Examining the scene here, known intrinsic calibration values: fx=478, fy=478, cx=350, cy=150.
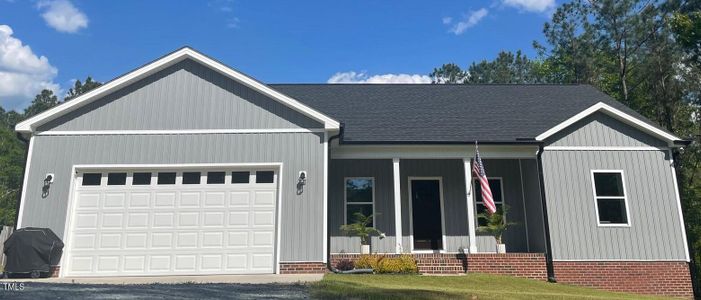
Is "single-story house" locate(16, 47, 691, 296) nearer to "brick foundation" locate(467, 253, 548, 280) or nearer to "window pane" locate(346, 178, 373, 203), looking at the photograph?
"brick foundation" locate(467, 253, 548, 280)

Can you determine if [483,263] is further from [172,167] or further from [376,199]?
[172,167]

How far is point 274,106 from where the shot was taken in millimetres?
11906

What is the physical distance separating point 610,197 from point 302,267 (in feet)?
26.1

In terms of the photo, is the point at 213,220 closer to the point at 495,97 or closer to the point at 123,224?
the point at 123,224

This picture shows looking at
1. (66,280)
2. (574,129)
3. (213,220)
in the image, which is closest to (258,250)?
(213,220)

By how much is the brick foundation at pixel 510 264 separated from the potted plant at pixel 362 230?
257 cm

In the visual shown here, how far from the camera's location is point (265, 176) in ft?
38.0

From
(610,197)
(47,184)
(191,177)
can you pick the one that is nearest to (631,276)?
(610,197)

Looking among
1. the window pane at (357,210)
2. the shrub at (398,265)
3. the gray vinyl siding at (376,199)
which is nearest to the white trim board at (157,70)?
the gray vinyl siding at (376,199)

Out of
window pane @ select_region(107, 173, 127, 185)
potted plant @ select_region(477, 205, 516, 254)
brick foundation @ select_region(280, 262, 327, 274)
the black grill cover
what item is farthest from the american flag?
the black grill cover

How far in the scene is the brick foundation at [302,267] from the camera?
1080 centimetres

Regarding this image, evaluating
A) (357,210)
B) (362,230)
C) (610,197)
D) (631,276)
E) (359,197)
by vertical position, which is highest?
(359,197)

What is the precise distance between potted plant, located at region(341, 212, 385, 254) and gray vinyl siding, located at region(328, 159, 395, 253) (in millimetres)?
364

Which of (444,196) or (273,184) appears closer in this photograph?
(273,184)
